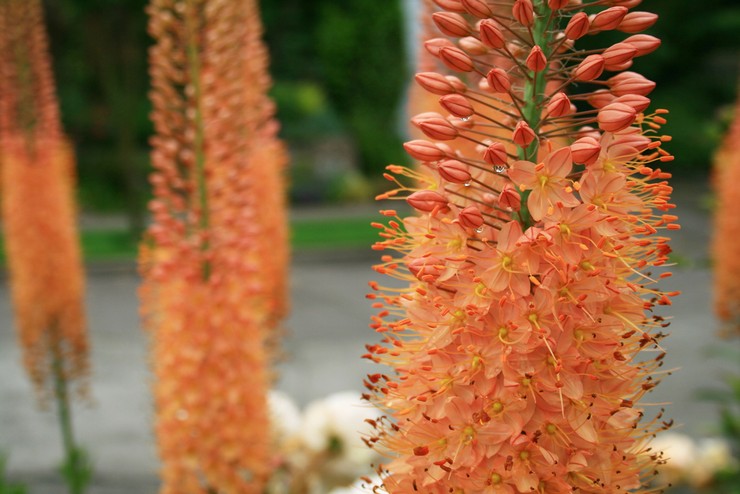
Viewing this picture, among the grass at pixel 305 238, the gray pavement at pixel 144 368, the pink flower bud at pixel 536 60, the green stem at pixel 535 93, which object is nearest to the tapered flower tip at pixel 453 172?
the green stem at pixel 535 93

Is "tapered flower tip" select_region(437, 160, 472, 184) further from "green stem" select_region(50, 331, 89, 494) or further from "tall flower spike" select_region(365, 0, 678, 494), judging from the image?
"green stem" select_region(50, 331, 89, 494)

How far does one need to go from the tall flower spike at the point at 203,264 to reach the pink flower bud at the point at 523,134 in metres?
1.59

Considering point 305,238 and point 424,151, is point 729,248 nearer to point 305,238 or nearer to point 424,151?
point 424,151

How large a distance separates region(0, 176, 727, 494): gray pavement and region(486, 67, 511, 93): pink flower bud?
8.19ft

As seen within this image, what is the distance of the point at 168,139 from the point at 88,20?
1209 cm

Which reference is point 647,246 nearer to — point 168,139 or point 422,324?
point 422,324

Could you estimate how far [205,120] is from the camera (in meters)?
2.84

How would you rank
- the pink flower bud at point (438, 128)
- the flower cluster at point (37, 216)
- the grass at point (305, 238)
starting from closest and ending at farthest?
1. the pink flower bud at point (438, 128)
2. the flower cluster at point (37, 216)
3. the grass at point (305, 238)

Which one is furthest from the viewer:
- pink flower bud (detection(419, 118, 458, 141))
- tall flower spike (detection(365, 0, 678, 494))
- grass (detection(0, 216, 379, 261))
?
grass (detection(0, 216, 379, 261))

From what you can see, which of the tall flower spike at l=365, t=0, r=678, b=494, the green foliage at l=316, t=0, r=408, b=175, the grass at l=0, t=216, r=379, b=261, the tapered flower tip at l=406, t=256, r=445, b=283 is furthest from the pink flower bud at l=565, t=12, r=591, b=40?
the green foliage at l=316, t=0, r=408, b=175

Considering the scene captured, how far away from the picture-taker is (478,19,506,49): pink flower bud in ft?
4.60

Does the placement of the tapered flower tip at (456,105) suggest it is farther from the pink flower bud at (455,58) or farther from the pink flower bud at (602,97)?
the pink flower bud at (602,97)

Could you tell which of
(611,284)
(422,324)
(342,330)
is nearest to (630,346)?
(611,284)

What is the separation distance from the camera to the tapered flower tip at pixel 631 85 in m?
1.44
